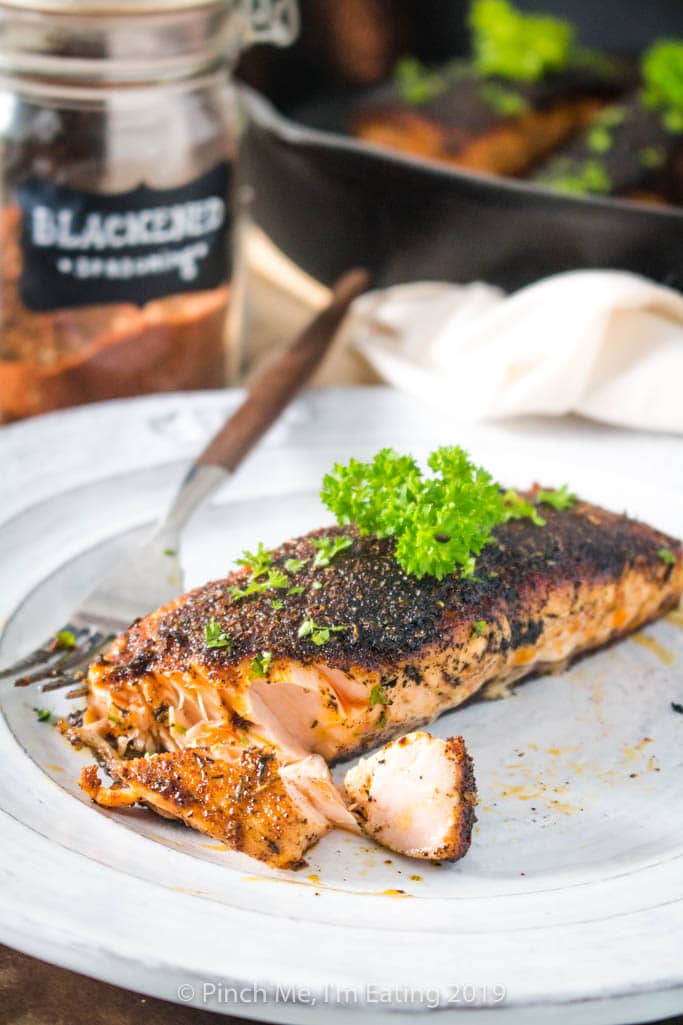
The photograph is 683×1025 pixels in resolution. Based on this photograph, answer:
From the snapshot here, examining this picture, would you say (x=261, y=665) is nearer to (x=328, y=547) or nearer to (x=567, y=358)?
(x=328, y=547)

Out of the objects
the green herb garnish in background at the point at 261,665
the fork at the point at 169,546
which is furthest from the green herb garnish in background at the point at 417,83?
the green herb garnish in background at the point at 261,665

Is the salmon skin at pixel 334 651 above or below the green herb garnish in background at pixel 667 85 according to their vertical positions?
below

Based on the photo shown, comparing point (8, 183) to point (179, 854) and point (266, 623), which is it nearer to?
point (266, 623)

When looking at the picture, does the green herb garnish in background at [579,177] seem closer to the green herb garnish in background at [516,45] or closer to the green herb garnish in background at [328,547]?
the green herb garnish in background at [516,45]

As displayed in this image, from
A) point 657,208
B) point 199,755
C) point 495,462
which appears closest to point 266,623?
point 199,755

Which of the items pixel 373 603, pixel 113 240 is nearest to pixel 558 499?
pixel 373 603

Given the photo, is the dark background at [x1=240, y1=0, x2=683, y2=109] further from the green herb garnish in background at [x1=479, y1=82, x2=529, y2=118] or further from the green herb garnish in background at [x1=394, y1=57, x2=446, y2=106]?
the green herb garnish in background at [x1=479, y1=82, x2=529, y2=118]
